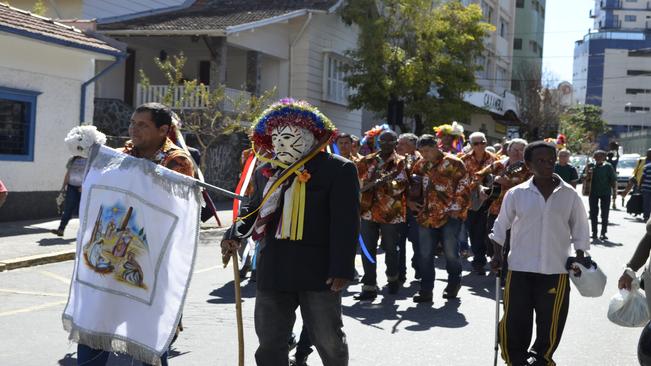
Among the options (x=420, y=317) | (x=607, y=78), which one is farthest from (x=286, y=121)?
(x=607, y=78)

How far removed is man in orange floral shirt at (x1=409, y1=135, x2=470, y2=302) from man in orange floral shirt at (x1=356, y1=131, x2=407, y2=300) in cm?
21

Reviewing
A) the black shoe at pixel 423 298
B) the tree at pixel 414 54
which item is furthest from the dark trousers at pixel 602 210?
the tree at pixel 414 54

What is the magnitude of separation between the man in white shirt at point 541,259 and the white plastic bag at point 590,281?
0.51ft

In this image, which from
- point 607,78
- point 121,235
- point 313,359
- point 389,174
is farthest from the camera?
point 607,78

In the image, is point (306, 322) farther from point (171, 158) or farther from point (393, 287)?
point (393, 287)

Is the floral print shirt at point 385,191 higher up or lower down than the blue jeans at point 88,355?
higher up

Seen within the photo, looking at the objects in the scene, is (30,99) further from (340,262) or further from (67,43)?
(340,262)

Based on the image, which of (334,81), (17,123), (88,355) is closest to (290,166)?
(88,355)

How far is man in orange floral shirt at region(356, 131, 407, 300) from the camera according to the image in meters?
9.06

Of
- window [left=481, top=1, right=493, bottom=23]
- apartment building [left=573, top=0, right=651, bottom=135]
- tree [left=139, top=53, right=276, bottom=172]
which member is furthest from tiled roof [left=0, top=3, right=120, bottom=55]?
apartment building [left=573, top=0, right=651, bottom=135]

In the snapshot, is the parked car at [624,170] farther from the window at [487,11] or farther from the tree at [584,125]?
the tree at [584,125]

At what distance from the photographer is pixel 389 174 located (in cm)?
912

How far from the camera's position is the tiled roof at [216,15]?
23156 millimetres

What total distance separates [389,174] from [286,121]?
15.3 feet
